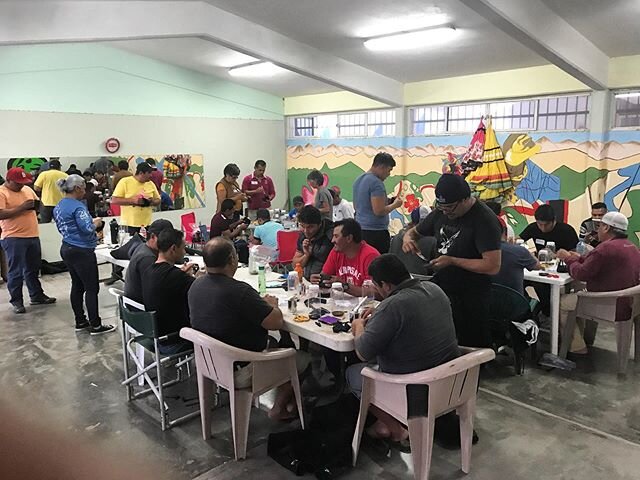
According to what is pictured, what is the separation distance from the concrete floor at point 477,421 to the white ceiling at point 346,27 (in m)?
2.93

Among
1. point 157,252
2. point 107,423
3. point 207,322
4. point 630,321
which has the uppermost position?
point 157,252

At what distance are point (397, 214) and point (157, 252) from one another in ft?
18.8

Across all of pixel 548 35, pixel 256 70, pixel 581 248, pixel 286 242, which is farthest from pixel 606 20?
pixel 256 70

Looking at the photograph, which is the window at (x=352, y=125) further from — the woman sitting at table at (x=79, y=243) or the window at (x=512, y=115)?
the woman sitting at table at (x=79, y=243)

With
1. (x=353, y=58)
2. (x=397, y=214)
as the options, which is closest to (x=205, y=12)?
(x=353, y=58)

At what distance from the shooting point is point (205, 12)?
5613 millimetres

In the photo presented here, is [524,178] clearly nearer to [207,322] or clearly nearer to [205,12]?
[205,12]

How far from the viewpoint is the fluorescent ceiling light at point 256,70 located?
838cm

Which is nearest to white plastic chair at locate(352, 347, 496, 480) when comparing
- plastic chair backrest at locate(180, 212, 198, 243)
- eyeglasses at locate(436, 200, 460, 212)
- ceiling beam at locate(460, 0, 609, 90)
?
eyeglasses at locate(436, 200, 460, 212)

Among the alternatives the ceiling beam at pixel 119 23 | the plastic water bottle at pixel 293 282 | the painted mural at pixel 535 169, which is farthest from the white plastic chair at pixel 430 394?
the painted mural at pixel 535 169

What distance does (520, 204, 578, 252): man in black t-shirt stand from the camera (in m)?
5.05

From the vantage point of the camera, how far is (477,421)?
11.4 feet

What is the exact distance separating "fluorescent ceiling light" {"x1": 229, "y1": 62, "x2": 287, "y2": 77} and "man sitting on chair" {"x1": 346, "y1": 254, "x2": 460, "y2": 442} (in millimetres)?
6313

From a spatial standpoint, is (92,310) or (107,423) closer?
(107,423)
